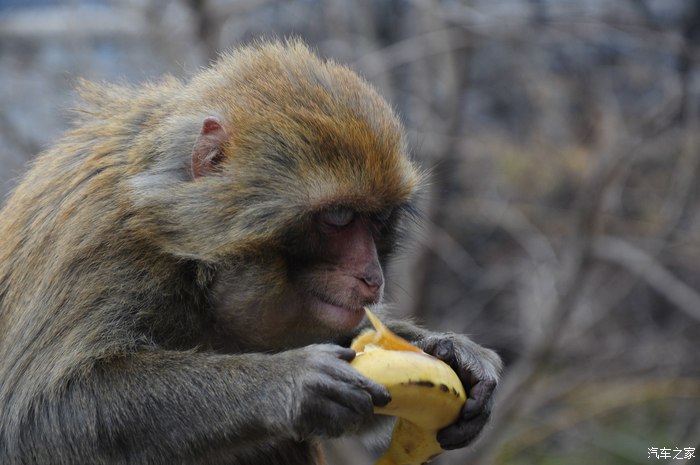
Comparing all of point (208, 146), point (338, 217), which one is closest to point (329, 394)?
point (338, 217)

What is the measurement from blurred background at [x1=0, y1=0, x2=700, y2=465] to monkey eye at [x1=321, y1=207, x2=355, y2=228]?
137 inches

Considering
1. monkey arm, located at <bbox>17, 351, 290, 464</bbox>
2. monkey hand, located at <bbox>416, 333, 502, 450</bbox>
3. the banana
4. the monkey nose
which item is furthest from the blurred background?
monkey arm, located at <bbox>17, 351, 290, 464</bbox>

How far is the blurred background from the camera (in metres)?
7.31

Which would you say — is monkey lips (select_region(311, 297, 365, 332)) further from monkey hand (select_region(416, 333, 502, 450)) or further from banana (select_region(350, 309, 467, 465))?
monkey hand (select_region(416, 333, 502, 450))

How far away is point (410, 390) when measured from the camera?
3.10 metres

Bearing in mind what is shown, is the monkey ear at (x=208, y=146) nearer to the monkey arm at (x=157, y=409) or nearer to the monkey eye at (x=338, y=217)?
the monkey eye at (x=338, y=217)

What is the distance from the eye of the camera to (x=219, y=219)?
134 inches

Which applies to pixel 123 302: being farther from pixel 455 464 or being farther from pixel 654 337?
pixel 654 337

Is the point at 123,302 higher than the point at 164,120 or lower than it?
lower

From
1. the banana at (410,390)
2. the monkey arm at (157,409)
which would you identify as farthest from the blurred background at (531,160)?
the monkey arm at (157,409)

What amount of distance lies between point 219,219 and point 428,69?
16.6 feet

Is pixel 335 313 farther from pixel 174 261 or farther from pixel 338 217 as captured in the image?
pixel 174 261

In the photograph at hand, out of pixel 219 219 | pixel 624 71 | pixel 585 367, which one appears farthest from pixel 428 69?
pixel 219 219

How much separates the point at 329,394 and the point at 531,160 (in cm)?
797
